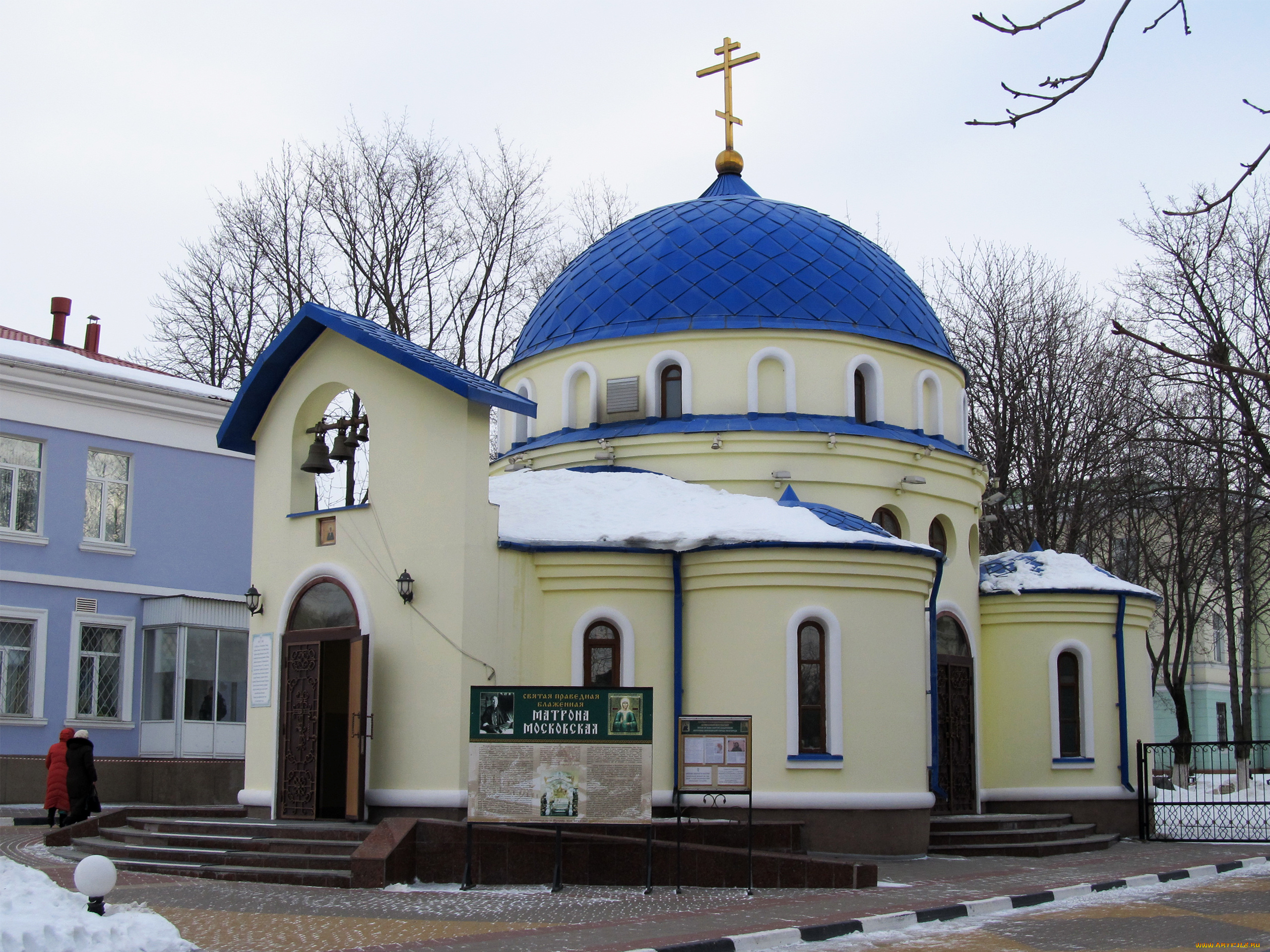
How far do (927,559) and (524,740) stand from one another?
5.77 meters

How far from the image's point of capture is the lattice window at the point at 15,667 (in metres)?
20.4

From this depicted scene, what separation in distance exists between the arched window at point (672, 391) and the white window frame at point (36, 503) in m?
9.67

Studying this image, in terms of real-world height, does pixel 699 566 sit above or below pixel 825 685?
above

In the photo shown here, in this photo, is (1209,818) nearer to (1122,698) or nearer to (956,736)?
(1122,698)

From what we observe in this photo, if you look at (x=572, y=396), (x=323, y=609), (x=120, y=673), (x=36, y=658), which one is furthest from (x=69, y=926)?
(x=120, y=673)

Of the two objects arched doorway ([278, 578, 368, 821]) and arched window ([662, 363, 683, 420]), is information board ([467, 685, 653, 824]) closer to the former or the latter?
arched doorway ([278, 578, 368, 821])

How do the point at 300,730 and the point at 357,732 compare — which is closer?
the point at 357,732

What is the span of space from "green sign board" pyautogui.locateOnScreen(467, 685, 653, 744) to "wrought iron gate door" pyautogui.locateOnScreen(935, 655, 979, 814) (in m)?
6.99

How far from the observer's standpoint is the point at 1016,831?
54.7 feet

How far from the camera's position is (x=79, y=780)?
16031 millimetres

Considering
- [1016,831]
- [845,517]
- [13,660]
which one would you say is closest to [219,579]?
[13,660]

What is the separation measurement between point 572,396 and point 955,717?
6.64 m

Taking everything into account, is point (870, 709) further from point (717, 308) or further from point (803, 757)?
point (717, 308)

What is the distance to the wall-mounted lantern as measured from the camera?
14180mm
